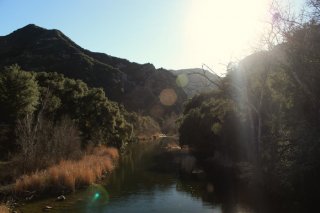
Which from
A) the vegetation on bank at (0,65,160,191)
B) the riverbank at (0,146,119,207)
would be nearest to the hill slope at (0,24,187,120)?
the vegetation on bank at (0,65,160,191)

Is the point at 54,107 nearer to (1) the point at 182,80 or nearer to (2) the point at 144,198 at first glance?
(2) the point at 144,198

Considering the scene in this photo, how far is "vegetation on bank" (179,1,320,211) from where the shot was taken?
23.3m

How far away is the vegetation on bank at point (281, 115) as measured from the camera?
76.5 feet

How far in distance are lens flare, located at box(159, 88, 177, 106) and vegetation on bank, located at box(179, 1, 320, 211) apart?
136m

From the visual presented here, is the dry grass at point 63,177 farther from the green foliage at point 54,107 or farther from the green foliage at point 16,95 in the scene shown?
the green foliage at point 16,95

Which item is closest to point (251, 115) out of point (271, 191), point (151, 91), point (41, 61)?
point (271, 191)

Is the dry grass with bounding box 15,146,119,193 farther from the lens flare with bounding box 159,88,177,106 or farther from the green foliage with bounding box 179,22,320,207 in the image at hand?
the lens flare with bounding box 159,88,177,106

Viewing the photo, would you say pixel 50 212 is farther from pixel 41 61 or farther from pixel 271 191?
pixel 41 61

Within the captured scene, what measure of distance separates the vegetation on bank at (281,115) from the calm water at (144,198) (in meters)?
3.74

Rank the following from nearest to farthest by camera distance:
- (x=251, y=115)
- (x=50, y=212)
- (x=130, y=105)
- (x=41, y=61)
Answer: (x=50, y=212) → (x=251, y=115) → (x=41, y=61) → (x=130, y=105)

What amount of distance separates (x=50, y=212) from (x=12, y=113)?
68.4ft

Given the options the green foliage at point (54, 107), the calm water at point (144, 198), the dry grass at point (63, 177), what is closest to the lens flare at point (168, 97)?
the green foliage at point (54, 107)

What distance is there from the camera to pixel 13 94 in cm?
4191

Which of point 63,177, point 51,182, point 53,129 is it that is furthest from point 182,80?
point 51,182
